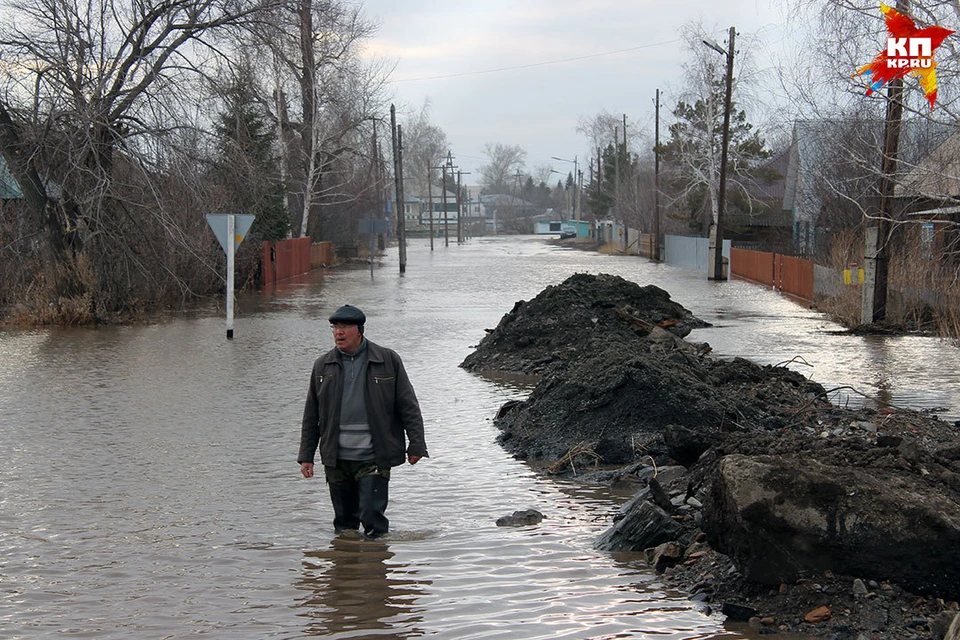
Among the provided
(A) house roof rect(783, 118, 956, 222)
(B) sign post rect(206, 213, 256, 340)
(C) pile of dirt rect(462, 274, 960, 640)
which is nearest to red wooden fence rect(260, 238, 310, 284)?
(B) sign post rect(206, 213, 256, 340)

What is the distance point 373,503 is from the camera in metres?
7.73

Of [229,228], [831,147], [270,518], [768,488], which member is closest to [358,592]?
[270,518]

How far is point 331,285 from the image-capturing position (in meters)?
41.6

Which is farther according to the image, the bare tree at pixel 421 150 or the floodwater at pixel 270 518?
the bare tree at pixel 421 150

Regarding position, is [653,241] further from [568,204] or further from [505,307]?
[568,204]

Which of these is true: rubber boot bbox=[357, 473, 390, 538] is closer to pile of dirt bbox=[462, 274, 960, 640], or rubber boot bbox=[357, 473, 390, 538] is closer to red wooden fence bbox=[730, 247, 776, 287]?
pile of dirt bbox=[462, 274, 960, 640]

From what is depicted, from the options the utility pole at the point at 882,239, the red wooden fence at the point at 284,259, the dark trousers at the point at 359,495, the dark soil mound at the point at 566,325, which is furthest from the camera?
the red wooden fence at the point at 284,259

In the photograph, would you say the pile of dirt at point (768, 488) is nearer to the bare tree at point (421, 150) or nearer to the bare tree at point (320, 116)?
the bare tree at point (320, 116)

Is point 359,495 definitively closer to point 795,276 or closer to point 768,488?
point 768,488

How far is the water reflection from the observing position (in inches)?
244

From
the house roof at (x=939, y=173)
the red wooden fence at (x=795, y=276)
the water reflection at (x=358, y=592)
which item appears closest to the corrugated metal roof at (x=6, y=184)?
the house roof at (x=939, y=173)

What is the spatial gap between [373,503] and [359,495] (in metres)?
0.14

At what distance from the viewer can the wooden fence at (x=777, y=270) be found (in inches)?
1315

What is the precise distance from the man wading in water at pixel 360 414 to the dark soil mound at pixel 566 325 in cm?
804
